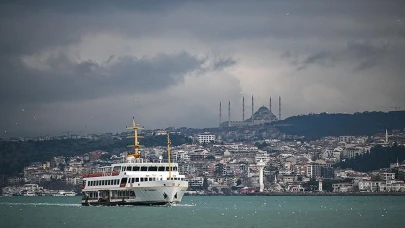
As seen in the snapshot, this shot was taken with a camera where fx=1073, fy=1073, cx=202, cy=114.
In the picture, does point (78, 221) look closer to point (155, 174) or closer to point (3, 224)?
point (3, 224)

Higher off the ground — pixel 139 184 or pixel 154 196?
pixel 139 184

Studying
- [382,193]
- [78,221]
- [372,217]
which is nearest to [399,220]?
[372,217]

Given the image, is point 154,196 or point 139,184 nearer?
point 154,196

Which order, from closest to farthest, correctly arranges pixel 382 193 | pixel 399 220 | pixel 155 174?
1. pixel 399 220
2. pixel 155 174
3. pixel 382 193

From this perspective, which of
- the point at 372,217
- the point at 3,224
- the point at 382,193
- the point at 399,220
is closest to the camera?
the point at 3,224

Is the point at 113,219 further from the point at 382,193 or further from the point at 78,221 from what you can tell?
the point at 382,193

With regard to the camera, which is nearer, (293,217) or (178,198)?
(293,217)
